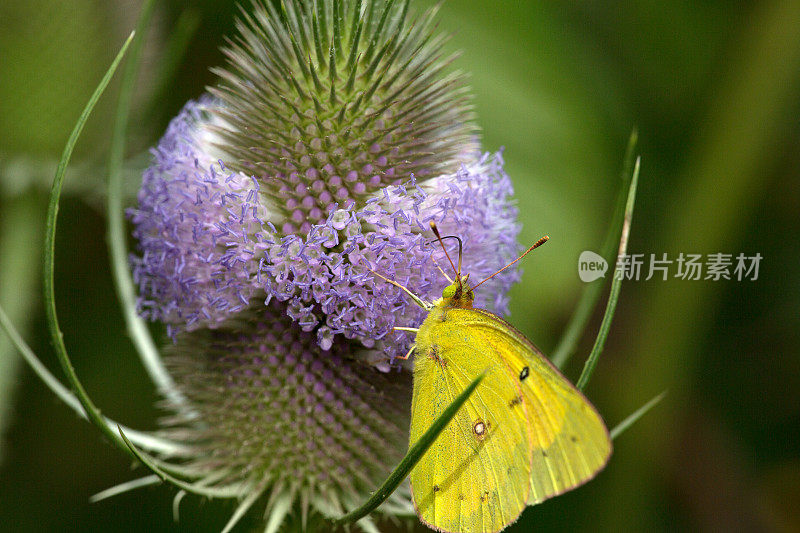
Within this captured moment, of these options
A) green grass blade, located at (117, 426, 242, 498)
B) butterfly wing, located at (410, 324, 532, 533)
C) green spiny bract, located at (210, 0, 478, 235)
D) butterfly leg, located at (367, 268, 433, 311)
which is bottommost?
green grass blade, located at (117, 426, 242, 498)

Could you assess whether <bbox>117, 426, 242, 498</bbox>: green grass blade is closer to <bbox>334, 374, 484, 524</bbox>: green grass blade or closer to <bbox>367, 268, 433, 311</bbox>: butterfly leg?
<bbox>334, 374, 484, 524</bbox>: green grass blade

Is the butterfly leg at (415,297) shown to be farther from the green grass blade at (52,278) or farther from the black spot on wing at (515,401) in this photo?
the green grass blade at (52,278)

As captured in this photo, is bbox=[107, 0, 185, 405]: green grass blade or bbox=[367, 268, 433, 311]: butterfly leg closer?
bbox=[367, 268, 433, 311]: butterfly leg

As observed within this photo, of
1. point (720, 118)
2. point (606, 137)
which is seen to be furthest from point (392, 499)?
point (720, 118)

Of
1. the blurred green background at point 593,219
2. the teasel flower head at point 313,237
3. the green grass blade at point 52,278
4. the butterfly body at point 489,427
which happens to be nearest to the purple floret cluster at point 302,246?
the teasel flower head at point 313,237

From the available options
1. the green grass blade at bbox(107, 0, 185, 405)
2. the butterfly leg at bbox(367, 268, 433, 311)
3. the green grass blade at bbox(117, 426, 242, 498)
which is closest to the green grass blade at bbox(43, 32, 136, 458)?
the green grass blade at bbox(117, 426, 242, 498)

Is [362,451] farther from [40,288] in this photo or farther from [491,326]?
[40,288]
